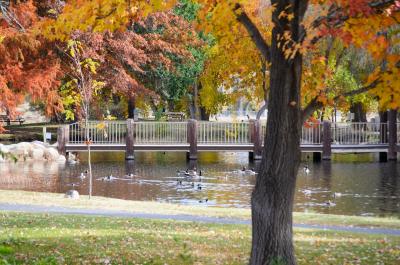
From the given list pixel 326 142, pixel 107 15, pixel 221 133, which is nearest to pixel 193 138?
pixel 221 133

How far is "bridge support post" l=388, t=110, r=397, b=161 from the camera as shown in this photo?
129 ft

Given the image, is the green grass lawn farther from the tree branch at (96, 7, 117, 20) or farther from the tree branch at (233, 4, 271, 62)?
the tree branch at (96, 7, 117, 20)

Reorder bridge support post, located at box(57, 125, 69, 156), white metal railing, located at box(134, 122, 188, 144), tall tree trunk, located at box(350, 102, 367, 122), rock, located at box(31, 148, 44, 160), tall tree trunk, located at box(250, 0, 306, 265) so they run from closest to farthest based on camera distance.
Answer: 1. tall tree trunk, located at box(250, 0, 306, 265)
2. rock, located at box(31, 148, 44, 160)
3. bridge support post, located at box(57, 125, 69, 156)
4. white metal railing, located at box(134, 122, 188, 144)
5. tall tree trunk, located at box(350, 102, 367, 122)

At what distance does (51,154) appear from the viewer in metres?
37.1

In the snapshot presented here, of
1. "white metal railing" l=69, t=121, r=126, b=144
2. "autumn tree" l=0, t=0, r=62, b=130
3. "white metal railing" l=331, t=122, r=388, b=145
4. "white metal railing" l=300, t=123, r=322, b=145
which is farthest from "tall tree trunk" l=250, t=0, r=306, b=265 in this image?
"white metal railing" l=331, t=122, r=388, b=145

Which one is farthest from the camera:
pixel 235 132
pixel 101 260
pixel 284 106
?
pixel 235 132

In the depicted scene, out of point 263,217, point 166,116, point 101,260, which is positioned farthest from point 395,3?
point 166,116

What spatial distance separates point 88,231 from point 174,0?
15.2 ft

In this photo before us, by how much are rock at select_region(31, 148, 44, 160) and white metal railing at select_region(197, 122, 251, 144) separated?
8.34 m

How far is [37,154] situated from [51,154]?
0.68 meters

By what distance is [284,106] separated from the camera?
28.4 ft

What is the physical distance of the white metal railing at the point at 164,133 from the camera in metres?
39.3

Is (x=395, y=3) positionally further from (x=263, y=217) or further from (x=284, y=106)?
(x=263, y=217)

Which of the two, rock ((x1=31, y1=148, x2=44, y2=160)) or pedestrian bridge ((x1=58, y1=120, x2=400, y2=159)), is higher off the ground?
pedestrian bridge ((x1=58, y1=120, x2=400, y2=159))
